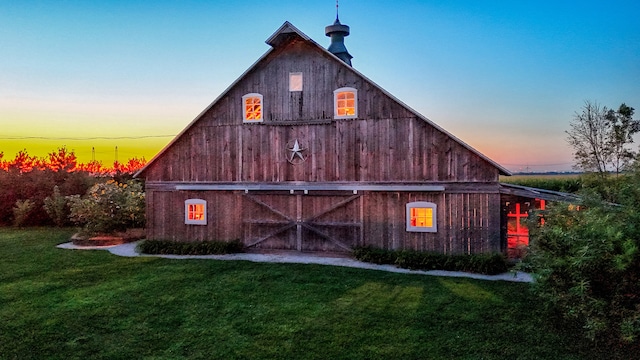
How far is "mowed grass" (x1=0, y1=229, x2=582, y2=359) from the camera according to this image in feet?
23.1

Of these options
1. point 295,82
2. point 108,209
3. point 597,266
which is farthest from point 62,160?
point 597,266

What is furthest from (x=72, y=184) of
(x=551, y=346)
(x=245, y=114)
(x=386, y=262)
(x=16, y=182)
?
(x=551, y=346)

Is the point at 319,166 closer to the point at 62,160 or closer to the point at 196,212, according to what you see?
the point at 196,212

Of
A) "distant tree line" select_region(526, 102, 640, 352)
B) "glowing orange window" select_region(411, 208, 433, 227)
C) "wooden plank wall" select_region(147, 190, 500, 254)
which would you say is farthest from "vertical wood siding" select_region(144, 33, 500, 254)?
"distant tree line" select_region(526, 102, 640, 352)

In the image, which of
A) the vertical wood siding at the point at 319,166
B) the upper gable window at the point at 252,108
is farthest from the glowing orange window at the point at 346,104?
the upper gable window at the point at 252,108

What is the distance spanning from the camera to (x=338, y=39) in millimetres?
20203

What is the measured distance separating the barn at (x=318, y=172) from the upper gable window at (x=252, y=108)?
4 centimetres

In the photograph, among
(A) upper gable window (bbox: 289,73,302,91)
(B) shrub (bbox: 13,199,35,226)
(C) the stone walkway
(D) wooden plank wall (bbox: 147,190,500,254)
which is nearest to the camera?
(C) the stone walkway

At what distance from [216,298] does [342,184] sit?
6645 millimetres

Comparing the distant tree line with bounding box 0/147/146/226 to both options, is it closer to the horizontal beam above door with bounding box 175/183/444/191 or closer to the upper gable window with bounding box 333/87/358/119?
the horizontal beam above door with bounding box 175/183/444/191

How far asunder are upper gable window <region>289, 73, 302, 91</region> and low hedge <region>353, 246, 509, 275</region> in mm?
6552

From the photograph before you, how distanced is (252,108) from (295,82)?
6.68ft

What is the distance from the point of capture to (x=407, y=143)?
1405 cm

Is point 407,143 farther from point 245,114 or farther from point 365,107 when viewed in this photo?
point 245,114
